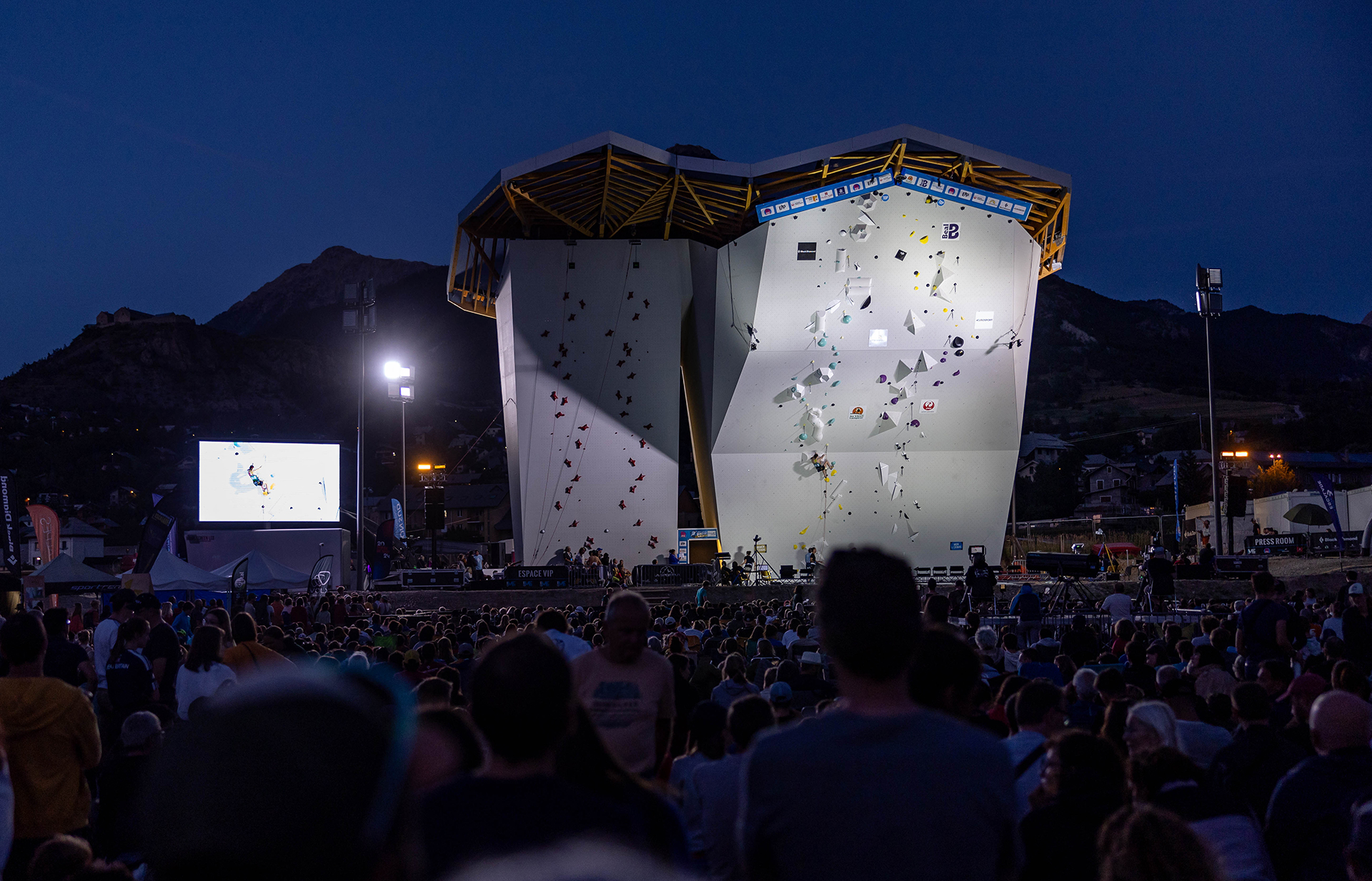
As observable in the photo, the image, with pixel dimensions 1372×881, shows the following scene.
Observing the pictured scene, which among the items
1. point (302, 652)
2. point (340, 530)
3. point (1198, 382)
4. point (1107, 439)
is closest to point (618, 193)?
point (340, 530)

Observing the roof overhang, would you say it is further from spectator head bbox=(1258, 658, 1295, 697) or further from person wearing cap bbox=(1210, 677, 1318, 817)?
person wearing cap bbox=(1210, 677, 1318, 817)

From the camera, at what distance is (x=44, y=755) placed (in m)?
4.73

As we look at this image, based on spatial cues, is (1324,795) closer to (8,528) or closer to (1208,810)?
(1208,810)

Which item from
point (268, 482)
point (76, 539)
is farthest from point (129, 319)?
point (268, 482)

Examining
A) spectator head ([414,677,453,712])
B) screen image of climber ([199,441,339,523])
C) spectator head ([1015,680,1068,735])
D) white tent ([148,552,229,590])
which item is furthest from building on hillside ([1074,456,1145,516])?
spectator head ([414,677,453,712])

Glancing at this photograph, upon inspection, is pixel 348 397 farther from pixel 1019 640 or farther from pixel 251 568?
pixel 1019 640

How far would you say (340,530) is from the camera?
40.3 metres

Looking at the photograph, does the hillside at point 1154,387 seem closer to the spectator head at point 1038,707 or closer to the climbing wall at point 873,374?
the climbing wall at point 873,374

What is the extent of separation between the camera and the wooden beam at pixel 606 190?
28.1 m

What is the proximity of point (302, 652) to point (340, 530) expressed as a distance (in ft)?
108

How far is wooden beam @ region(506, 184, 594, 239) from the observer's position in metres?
29.4

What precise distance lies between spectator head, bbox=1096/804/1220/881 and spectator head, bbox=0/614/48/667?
4.70 m

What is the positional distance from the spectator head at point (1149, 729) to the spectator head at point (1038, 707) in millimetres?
289

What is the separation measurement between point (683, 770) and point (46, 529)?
87.0 ft
